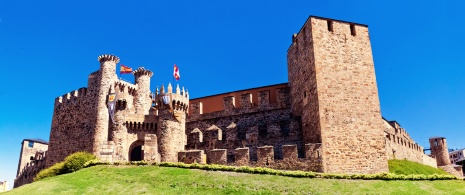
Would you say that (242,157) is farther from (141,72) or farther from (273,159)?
(141,72)

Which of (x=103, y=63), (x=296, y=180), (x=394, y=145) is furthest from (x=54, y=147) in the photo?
(x=394, y=145)

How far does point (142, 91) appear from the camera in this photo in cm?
4659

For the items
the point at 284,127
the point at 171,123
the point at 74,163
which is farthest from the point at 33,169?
the point at 284,127

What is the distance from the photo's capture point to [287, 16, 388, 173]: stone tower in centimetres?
2988

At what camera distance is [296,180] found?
83.7 ft

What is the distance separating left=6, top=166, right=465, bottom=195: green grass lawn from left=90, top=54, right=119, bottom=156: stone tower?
1173 cm

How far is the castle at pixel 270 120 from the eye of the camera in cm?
3033

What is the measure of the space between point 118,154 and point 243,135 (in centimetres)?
1169

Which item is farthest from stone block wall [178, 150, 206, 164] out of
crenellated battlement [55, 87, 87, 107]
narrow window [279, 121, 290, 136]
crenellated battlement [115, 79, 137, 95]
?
crenellated battlement [55, 87, 87, 107]

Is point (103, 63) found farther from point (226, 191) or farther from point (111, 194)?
point (226, 191)

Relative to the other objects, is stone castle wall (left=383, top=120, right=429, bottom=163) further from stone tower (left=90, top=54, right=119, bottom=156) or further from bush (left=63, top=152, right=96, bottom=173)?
stone tower (left=90, top=54, right=119, bottom=156)

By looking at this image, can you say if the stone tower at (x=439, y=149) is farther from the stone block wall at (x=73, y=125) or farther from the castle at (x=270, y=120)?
the stone block wall at (x=73, y=125)

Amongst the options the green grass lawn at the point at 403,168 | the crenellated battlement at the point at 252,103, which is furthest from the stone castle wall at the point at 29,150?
the green grass lawn at the point at 403,168

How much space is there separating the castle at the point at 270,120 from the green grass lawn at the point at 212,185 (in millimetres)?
4314
